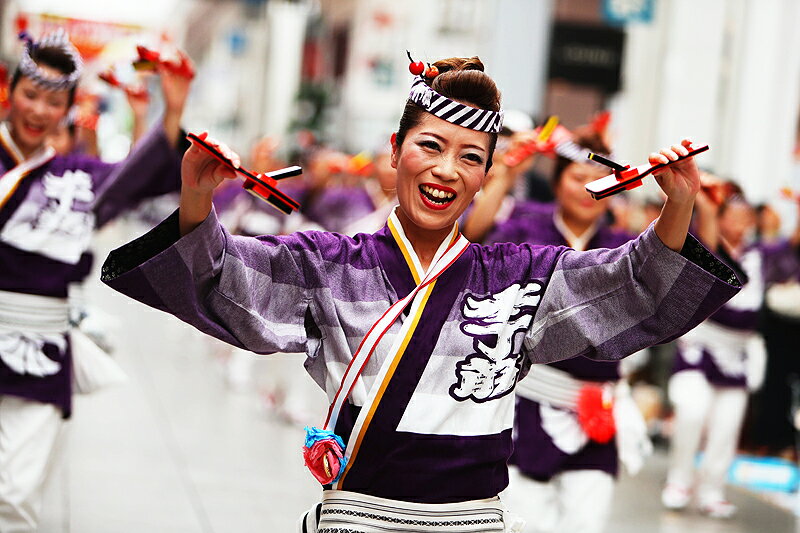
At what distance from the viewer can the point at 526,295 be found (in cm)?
281

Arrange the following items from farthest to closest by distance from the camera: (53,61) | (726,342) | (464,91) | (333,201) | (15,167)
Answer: (333,201) → (726,342) → (53,61) → (15,167) → (464,91)

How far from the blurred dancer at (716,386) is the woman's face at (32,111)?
13.7 ft

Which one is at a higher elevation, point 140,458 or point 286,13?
point 286,13

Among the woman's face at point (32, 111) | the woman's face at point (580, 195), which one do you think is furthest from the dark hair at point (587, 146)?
the woman's face at point (32, 111)

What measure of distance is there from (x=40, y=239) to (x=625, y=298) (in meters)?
2.55

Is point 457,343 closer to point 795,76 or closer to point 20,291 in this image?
point 20,291

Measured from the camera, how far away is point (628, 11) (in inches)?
415

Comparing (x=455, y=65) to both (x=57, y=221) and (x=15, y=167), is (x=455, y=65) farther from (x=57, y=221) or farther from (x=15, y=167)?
(x=15, y=167)

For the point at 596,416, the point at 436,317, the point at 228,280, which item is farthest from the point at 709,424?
the point at 228,280

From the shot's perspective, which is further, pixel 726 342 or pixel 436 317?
pixel 726 342

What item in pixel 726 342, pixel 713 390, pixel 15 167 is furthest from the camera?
pixel 713 390

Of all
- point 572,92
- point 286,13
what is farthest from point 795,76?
point 286,13

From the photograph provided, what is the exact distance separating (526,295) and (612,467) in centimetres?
223

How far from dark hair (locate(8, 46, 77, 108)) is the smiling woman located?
2.33 m
